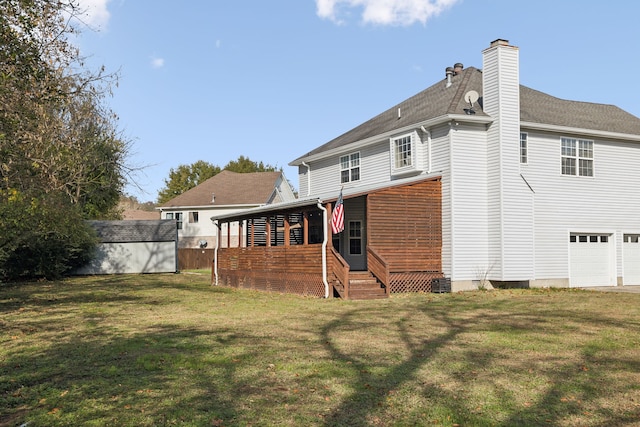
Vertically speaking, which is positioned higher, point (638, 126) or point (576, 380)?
point (638, 126)

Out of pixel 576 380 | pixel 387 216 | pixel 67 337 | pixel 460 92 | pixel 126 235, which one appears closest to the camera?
pixel 576 380

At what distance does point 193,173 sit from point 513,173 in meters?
60.2

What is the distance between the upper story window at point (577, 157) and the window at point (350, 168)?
26.4ft

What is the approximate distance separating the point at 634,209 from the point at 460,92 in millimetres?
8952

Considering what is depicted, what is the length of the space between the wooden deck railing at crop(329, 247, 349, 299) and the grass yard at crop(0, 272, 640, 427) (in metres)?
2.81

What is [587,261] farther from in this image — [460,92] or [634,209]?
[460,92]

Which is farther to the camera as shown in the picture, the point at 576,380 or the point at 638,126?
the point at 638,126

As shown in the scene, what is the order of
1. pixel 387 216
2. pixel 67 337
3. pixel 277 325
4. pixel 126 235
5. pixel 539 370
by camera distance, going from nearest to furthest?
1. pixel 539 370
2. pixel 67 337
3. pixel 277 325
4. pixel 387 216
5. pixel 126 235

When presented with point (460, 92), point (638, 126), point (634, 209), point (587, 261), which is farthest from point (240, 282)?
point (638, 126)

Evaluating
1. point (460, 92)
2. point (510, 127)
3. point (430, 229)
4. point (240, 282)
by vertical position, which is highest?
point (460, 92)

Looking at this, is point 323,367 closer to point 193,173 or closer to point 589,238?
point 589,238

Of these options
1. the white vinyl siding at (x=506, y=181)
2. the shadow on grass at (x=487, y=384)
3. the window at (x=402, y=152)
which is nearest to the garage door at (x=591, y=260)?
the white vinyl siding at (x=506, y=181)

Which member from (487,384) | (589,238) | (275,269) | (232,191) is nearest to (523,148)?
(589,238)

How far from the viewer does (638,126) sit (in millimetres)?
24375
